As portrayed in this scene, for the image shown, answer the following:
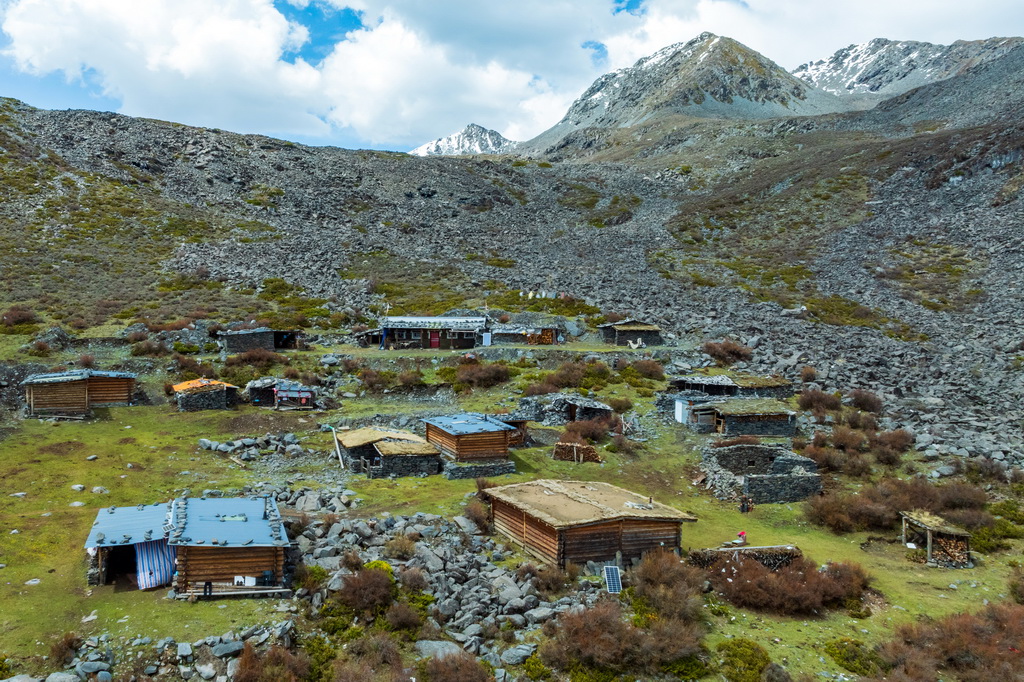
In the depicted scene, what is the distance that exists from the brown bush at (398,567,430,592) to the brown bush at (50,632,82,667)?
24.7 feet

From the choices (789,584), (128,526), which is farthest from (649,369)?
(128,526)

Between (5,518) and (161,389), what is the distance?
1770cm

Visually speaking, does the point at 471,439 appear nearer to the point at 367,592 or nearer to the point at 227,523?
the point at 227,523

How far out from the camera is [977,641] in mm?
16875

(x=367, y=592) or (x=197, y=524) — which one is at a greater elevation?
(x=197, y=524)

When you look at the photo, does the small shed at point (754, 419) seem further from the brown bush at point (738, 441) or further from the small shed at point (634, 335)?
the small shed at point (634, 335)

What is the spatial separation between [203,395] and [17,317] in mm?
21441

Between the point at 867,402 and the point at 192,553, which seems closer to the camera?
the point at 192,553

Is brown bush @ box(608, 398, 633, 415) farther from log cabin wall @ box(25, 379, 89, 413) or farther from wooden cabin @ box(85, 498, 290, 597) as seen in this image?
log cabin wall @ box(25, 379, 89, 413)

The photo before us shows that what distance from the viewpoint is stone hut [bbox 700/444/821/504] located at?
28734mm

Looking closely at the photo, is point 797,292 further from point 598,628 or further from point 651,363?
point 598,628

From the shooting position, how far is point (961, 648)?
16703 mm

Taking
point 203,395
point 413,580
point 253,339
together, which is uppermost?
point 253,339

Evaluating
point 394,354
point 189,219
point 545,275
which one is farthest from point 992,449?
point 189,219
